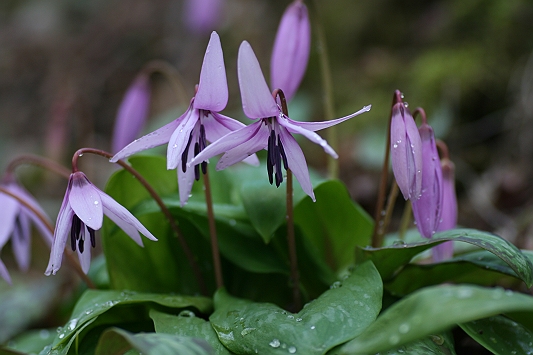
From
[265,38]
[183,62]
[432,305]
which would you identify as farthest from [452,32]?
[183,62]

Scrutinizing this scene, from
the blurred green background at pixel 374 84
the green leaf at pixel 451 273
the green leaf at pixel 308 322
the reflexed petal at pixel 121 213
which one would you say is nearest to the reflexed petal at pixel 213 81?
the reflexed petal at pixel 121 213

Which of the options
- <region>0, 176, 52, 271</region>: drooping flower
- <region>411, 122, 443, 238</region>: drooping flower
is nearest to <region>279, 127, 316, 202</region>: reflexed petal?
<region>411, 122, 443, 238</region>: drooping flower

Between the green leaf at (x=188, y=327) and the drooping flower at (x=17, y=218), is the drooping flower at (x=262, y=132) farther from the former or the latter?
the drooping flower at (x=17, y=218)

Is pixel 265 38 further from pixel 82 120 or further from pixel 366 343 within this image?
pixel 366 343

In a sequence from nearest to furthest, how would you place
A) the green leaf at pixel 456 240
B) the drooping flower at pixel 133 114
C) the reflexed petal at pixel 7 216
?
1. the green leaf at pixel 456 240
2. the reflexed petal at pixel 7 216
3. the drooping flower at pixel 133 114

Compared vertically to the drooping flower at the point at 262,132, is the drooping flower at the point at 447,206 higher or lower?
lower

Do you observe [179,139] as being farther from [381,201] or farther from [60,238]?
[381,201]

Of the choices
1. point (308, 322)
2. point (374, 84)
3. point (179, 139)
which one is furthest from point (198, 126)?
point (374, 84)
